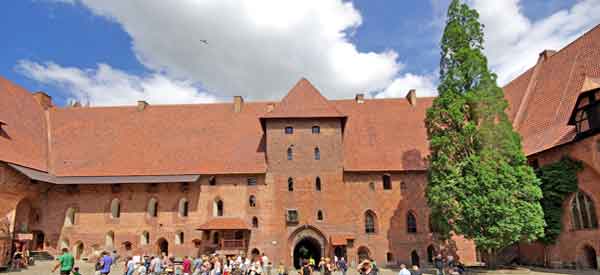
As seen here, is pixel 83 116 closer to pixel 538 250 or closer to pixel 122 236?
pixel 122 236

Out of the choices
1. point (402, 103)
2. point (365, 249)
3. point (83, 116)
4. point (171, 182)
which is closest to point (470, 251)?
point (365, 249)

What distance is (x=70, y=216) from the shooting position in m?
33.8

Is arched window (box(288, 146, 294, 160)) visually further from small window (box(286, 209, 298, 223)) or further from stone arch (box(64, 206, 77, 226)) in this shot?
stone arch (box(64, 206, 77, 226))

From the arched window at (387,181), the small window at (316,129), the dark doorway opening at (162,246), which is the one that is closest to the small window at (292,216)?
the small window at (316,129)

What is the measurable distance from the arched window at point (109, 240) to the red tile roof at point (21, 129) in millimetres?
7505

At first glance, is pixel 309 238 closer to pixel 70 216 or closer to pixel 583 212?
pixel 583 212

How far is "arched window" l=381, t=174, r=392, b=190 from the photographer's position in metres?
33.3

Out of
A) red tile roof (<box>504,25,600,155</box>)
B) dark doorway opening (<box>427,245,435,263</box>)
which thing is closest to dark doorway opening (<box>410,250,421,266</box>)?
dark doorway opening (<box>427,245,435,263</box>)

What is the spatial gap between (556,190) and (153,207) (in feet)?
98.8

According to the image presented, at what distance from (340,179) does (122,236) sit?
59.7 feet

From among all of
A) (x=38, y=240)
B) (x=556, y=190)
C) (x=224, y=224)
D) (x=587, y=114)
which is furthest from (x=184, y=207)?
(x=587, y=114)

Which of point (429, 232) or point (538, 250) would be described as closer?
point (538, 250)

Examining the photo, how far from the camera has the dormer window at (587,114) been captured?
2420 centimetres

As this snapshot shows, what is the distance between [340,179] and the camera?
1292 inches
